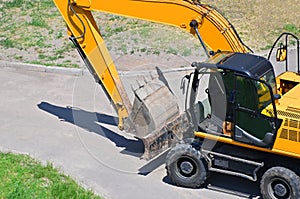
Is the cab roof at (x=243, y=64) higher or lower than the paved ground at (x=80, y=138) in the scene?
higher

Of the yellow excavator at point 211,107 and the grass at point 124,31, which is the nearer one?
the yellow excavator at point 211,107

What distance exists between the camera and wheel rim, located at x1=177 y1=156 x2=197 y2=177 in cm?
1043

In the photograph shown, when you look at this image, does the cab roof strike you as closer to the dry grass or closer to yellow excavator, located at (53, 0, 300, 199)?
yellow excavator, located at (53, 0, 300, 199)

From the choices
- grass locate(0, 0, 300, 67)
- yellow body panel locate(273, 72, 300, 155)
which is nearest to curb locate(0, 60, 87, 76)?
grass locate(0, 0, 300, 67)

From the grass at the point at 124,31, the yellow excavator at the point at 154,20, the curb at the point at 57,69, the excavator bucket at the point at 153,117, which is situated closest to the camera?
the yellow excavator at the point at 154,20

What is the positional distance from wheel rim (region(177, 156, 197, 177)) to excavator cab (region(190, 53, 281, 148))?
1.86ft

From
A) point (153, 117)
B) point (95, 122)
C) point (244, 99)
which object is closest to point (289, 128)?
point (244, 99)

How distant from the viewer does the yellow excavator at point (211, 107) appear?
971 cm

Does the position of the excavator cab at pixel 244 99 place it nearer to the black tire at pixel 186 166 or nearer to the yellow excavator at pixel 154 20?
the black tire at pixel 186 166

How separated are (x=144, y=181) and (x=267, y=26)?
9.57 m

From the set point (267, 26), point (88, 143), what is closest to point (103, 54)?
point (88, 143)

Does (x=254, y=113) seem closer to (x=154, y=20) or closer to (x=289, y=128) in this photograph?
(x=289, y=128)

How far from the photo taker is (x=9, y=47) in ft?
58.6

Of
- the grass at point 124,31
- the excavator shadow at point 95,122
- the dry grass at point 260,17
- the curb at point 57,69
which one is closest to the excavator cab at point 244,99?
the excavator shadow at point 95,122
